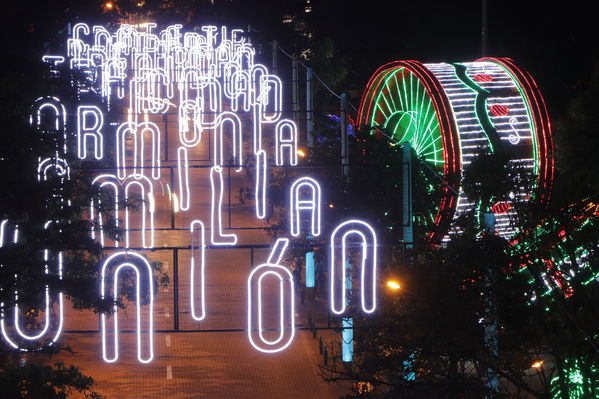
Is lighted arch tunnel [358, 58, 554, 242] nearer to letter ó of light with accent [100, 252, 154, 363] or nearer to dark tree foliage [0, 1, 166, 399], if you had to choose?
letter ó of light with accent [100, 252, 154, 363]

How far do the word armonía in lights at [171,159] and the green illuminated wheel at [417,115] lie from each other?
1.65 metres

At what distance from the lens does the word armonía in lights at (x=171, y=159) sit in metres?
13.0

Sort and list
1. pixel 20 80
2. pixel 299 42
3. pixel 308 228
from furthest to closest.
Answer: pixel 299 42, pixel 308 228, pixel 20 80

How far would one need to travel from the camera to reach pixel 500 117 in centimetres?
1894

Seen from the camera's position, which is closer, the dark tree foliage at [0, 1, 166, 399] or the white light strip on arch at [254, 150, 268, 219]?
the dark tree foliage at [0, 1, 166, 399]

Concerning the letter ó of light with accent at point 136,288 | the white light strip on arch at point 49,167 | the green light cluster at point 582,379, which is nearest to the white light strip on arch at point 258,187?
the letter ó of light with accent at point 136,288

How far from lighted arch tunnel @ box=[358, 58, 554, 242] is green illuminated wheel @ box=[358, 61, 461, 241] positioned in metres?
0.02

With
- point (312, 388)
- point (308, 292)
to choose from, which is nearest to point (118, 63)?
point (308, 292)

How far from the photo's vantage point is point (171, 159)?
137 ft

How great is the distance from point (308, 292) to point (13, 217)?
2029 centimetres

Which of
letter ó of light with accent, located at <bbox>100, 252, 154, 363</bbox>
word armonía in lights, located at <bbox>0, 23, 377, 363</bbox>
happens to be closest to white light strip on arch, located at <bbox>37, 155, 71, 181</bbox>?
word armonía in lights, located at <bbox>0, 23, 377, 363</bbox>

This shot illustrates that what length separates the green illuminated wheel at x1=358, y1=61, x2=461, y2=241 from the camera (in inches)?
707

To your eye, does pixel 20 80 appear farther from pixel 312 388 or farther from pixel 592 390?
pixel 312 388

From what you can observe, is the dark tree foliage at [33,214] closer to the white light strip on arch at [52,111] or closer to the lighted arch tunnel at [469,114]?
the white light strip on arch at [52,111]
